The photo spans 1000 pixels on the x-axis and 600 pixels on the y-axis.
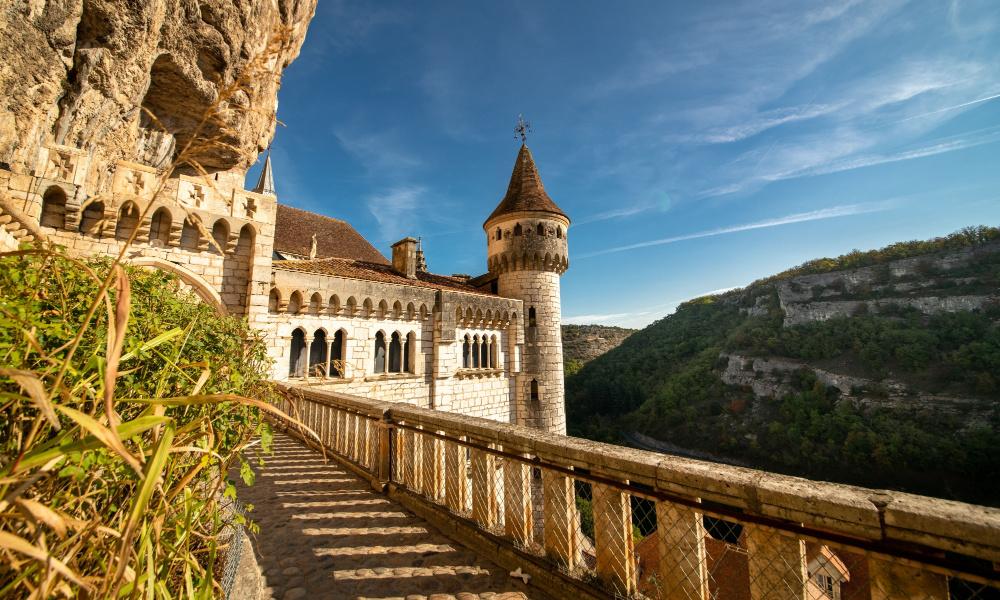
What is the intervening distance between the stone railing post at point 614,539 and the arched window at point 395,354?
11.9 meters

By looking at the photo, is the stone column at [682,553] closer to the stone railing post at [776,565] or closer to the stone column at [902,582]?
the stone railing post at [776,565]

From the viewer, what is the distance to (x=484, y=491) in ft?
11.8

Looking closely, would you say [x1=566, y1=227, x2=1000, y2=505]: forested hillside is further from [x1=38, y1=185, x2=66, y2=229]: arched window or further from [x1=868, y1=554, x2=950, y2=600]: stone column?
[x1=868, y1=554, x2=950, y2=600]: stone column

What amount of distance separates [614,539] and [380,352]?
1188 cm

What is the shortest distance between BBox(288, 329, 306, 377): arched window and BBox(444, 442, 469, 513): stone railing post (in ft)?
29.8

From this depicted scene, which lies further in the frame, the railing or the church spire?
the church spire

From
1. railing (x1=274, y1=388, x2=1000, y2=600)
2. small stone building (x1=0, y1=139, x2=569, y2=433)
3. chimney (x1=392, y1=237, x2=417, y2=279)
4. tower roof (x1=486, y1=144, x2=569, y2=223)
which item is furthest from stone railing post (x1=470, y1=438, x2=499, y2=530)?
tower roof (x1=486, y1=144, x2=569, y2=223)

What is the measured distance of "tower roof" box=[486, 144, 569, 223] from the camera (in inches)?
740

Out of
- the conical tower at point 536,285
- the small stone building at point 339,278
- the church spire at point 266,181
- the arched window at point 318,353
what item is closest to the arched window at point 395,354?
the small stone building at point 339,278

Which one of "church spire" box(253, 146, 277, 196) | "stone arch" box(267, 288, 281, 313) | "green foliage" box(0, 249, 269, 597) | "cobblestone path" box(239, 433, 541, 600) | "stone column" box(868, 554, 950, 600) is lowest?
"cobblestone path" box(239, 433, 541, 600)

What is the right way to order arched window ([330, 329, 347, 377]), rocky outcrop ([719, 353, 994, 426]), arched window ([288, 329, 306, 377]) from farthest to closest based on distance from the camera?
1. rocky outcrop ([719, 353, 994, 426])
2. arched window ([330, 329, 347, 377])
3. arched window ([288, 329, 306, 377])

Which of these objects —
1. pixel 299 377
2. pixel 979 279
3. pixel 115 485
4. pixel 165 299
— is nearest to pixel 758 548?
pixel 115 485

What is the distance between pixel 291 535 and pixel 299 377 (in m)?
8.50

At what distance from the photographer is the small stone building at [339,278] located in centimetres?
721
